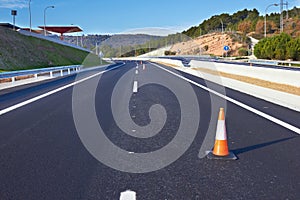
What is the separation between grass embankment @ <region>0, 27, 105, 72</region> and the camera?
43781 millimetres

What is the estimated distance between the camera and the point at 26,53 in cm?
5041

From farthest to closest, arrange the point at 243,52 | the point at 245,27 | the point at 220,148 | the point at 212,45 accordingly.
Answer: the point at 245,27
the point at 212,45
the point at 243,52
the point at 220,148

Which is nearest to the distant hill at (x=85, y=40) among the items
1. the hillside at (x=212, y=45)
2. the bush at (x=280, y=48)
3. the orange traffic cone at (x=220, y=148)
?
the hillside at (x=212, y=45)

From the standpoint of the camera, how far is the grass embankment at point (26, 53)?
43.8 meters

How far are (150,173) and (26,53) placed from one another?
4875cm

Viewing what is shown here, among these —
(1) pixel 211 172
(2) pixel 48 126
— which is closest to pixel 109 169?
(1) pixel 211 172

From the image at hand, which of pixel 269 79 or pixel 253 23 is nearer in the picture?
pixel 269 79

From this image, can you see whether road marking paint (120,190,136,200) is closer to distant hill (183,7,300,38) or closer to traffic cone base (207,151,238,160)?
traffic cone base (207,151,238,160)

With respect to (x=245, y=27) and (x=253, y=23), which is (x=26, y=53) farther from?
(x=245, y=27)

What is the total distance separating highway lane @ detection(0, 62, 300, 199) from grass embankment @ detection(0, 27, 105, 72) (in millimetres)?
33139

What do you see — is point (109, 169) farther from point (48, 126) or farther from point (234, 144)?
point (48, 126)

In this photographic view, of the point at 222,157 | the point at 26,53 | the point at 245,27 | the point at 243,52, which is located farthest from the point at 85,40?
the point at 222,157

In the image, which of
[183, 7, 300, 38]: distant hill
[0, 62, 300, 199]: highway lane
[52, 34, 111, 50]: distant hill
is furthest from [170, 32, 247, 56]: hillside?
[0, 62, 300, 199]: highway lane

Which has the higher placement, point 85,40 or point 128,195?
point 85,40
